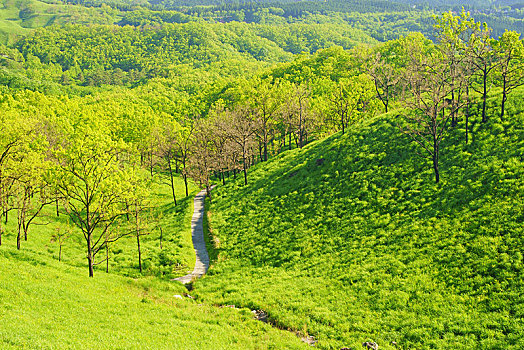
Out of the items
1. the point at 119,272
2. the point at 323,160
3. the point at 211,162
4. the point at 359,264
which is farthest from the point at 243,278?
the point at 211,162

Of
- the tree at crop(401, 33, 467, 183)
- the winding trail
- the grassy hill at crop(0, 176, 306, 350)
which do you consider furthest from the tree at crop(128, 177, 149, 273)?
the tree at crop(401, 33, 467, 183)

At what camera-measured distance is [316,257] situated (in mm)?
33000

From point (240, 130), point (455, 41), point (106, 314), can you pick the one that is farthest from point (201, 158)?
point (455, 41)

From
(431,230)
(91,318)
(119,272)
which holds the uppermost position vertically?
(431,230)

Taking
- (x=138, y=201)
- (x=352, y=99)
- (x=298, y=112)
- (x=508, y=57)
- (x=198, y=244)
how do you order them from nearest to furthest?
1. (x=508, y=57)
2. (x=138, y=201)
3. (x=198, y=244)
4. (x=352, y=99)
5. (x=298, y=112)

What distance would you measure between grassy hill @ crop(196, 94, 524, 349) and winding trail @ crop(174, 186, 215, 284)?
7.54 feet

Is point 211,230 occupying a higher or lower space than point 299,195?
lower

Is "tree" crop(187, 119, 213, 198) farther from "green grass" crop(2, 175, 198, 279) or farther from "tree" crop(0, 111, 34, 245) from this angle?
"tree" crop(0, 111, 34, 245)

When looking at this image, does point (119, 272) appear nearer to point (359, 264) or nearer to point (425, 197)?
point (359, 264)

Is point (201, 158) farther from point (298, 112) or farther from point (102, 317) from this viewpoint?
point (102, 317)

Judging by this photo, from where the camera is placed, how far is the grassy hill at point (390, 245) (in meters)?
21.2

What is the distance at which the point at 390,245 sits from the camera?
1173 inches

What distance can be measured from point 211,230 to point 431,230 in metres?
29.4

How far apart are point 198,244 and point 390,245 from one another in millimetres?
27342
